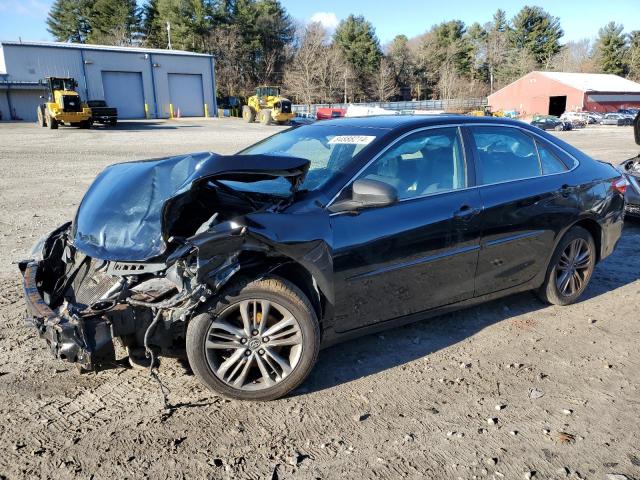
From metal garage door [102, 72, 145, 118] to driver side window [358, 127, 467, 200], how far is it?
45613 millimetres

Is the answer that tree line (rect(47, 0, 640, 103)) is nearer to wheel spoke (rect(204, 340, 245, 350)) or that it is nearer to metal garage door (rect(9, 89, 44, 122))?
metal garage door (rect(9, 89, 44, 122))

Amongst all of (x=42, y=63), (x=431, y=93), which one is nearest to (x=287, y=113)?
(x=42, y=63)

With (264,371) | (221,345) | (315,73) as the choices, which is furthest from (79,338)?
(315,73)

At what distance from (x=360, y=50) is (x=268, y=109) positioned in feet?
144

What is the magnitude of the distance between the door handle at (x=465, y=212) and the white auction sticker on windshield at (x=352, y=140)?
81cm

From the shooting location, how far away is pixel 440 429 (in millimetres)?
2986

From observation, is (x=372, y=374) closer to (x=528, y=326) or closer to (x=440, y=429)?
(x=440, y=429)

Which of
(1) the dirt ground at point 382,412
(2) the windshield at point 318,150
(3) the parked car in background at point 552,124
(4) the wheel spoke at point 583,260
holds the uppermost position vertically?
(2) the windshield at point 318,150

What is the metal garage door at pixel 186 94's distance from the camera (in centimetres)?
4844

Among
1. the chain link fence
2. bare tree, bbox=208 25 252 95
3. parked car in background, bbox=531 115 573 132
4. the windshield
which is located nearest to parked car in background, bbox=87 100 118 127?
the windshield

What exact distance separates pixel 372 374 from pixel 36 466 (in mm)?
2024

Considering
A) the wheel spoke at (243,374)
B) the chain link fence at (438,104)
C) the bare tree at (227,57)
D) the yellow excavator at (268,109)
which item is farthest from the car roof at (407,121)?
the bare tree at (227,57)

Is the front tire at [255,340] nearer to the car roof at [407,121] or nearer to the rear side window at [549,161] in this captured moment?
the car roof at [407,121]

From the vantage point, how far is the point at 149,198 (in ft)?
10.8
